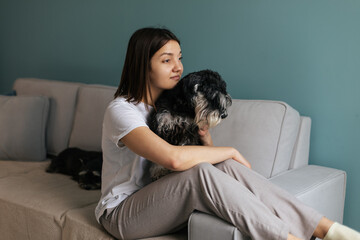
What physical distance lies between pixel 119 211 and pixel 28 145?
57.3 inches

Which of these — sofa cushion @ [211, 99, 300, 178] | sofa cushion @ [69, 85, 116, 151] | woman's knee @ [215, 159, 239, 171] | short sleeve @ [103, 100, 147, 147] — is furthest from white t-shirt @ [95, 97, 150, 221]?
sofa cushion @ [69, 85, 116, 151]

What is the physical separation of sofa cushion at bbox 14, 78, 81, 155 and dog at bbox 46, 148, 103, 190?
1.04 feet

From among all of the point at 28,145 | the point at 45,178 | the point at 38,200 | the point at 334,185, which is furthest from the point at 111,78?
the point at 334,185

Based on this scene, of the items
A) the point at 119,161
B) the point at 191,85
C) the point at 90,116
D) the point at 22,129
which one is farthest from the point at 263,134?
the point at 22,129

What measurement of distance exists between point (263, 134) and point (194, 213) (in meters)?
0.71

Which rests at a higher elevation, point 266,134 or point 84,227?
point 266,134

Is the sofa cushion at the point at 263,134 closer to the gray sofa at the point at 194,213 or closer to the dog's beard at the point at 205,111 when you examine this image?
the gray sofa at the point at 194,213

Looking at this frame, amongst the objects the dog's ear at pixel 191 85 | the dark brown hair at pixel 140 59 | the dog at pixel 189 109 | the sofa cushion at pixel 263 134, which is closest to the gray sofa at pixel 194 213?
the sofa cushion at pixel 263 134

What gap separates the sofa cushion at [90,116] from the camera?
107 inches

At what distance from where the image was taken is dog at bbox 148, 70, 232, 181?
159 centimetres

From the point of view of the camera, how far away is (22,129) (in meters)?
2.84

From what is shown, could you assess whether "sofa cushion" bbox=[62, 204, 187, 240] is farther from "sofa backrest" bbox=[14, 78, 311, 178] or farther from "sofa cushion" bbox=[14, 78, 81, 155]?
"sofa cushion" bbox=[14, 78, 81, 155]

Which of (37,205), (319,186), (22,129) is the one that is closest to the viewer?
(319,186)

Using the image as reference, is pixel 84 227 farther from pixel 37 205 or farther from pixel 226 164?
pixel 226 164
